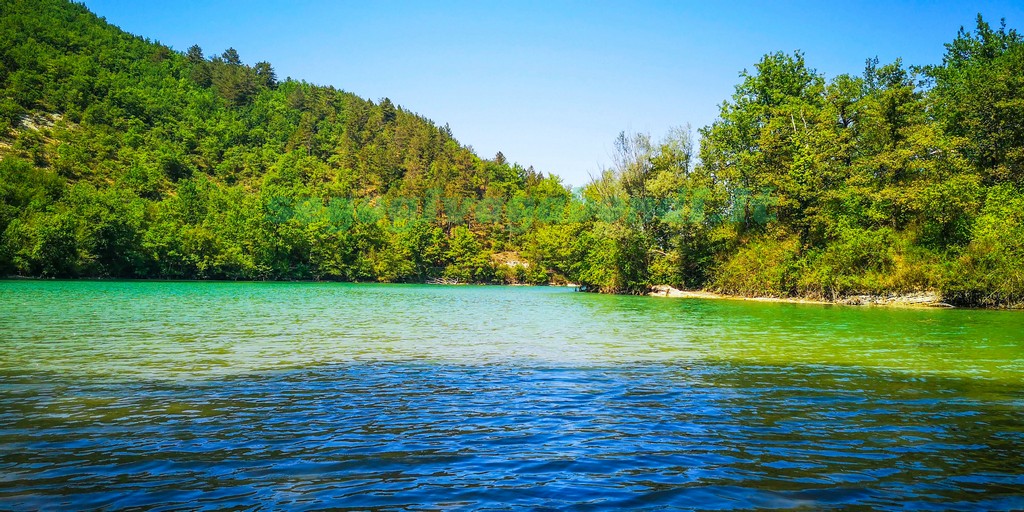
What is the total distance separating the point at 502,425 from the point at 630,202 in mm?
64971

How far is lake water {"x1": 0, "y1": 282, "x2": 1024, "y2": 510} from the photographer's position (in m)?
5.84

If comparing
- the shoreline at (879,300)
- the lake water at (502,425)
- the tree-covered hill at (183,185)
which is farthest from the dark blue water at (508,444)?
the tree-covered hill at (183,185)

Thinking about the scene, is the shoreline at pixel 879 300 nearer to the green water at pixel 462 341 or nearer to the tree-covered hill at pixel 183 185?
the green water at pixel 462 341

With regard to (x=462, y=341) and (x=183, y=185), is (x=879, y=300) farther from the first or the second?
(x=183, y=185)

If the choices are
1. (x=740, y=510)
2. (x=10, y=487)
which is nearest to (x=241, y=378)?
(x=10, y=487)

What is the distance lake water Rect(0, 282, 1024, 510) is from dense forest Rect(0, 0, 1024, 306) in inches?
1413

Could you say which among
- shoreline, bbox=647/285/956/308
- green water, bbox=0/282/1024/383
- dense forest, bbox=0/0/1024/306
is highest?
dense forest, bbox=0/0/1024/306

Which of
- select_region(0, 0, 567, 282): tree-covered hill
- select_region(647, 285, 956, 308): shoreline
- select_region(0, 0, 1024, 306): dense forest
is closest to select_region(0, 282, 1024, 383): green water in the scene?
select_region(647, 285, 956, 308): shoreline

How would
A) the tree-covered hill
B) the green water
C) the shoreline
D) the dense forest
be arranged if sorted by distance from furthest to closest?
the tree-covered hill < the dense forest < the shoreline < the green water

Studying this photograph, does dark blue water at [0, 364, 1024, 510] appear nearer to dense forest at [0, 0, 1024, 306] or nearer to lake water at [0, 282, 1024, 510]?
lake water at [0, 282, 1024, 510]

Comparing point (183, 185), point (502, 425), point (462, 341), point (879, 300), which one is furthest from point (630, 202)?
point (183, 185)

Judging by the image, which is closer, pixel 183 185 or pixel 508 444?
pixel 508 444

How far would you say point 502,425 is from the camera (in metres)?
8.69

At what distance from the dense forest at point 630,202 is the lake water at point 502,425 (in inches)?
1413
